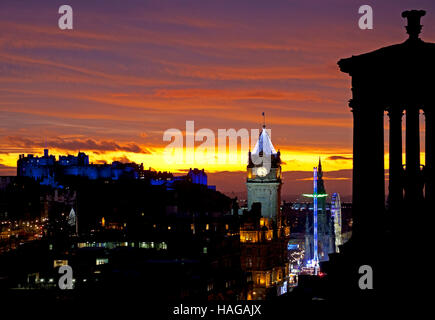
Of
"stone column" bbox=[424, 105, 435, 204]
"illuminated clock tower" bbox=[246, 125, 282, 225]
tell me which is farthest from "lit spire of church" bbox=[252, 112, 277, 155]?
"stone column" bbox=[424, 105, 435, 204]

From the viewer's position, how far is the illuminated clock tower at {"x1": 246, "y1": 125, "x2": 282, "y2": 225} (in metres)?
137

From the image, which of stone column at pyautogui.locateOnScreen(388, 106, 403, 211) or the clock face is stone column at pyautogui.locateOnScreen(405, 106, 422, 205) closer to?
stone column at pyautogui.locateOnScreen(388, 106, 403, 211)

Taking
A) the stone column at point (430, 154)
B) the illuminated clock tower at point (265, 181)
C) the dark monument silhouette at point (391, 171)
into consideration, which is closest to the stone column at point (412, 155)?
the dark monument silhouette at point (391, 171)

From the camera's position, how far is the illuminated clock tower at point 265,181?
13688 centimetres

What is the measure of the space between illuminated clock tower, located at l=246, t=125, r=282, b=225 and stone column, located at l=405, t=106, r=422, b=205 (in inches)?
4118

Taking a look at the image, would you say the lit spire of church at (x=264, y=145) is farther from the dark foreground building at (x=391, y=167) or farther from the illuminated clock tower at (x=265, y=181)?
the dark foreground building at (x=391, y=167)

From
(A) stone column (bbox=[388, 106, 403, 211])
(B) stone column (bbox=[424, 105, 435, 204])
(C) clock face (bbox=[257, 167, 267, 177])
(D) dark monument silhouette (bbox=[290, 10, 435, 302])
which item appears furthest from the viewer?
(C) clock face (bbox=[257, 167, 267, 177])

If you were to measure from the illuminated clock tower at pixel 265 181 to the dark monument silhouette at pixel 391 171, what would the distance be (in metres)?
104
